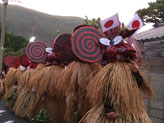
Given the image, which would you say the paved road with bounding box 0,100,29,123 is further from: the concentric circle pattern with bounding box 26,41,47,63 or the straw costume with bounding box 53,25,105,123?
the straw costume with bounding box 53,25,105,123

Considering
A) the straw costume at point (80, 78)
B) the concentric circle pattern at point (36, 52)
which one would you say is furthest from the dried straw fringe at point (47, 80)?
the concentric circle pattern at point (36, 52)

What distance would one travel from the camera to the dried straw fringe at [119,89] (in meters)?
1.71

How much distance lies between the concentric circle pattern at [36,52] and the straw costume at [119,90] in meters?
2.53

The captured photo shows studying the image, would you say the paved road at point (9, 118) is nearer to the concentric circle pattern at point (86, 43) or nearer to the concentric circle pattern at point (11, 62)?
the concentric circle pattern at point (11, 62)

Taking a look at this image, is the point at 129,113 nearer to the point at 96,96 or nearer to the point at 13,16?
the point at 96,96

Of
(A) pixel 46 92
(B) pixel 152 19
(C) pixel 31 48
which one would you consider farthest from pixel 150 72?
(B) pixel 152 19

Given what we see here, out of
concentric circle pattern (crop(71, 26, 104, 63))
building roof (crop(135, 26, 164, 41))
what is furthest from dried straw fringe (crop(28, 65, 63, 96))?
building roof (crop(135, 26, 164, 41))

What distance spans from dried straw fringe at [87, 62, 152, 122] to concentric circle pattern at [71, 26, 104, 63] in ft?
1.92

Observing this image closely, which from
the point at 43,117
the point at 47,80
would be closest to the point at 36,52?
the point at 47,80

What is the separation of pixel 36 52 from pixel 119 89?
296cm

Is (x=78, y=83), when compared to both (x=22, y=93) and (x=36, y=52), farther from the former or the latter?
(x=22, y=93)

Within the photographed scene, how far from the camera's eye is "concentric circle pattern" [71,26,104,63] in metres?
2.38

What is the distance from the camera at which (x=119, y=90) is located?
1.70 m

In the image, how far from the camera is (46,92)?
3350 mm
